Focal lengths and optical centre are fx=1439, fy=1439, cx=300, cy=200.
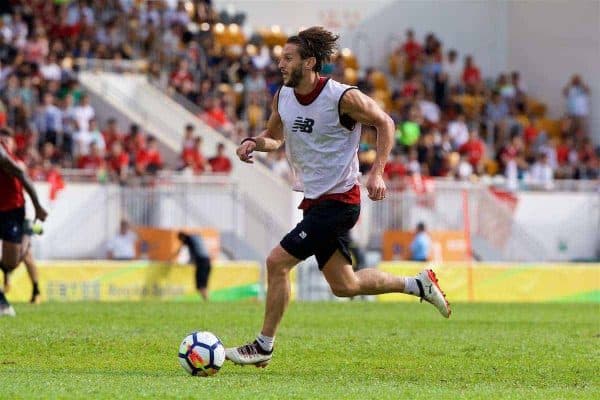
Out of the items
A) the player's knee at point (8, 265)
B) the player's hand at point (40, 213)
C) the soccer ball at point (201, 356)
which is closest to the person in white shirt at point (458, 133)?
the player's knee at point (8, 265)

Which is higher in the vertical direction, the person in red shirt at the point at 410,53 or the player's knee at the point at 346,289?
the person in red shirt at the point at 410,53

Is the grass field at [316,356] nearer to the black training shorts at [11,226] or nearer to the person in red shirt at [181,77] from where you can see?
the black training shorts at [11,226]

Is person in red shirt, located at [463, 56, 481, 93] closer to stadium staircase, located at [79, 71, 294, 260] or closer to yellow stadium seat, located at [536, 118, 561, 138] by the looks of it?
yellow stadium seat, located at [536, 118, 561, 138]

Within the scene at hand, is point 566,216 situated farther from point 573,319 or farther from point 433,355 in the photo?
point 433,355

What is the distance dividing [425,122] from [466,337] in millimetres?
20230

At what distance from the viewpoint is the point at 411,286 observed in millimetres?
11547

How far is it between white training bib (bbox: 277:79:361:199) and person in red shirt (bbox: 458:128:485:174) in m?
22.6

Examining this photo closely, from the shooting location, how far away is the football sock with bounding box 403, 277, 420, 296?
11508mm

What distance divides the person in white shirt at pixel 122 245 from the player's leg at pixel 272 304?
52.2ft

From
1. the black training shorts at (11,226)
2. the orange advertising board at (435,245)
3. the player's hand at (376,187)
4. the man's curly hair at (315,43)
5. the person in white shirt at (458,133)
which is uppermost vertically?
the man's curly hair at (315,43)

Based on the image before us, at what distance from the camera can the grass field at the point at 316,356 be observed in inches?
366

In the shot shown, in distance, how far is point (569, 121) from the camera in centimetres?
3734

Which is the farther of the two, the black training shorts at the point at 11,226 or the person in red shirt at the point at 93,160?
the person in red shirt at the point at 93,160

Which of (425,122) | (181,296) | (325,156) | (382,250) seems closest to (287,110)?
(325,156)
